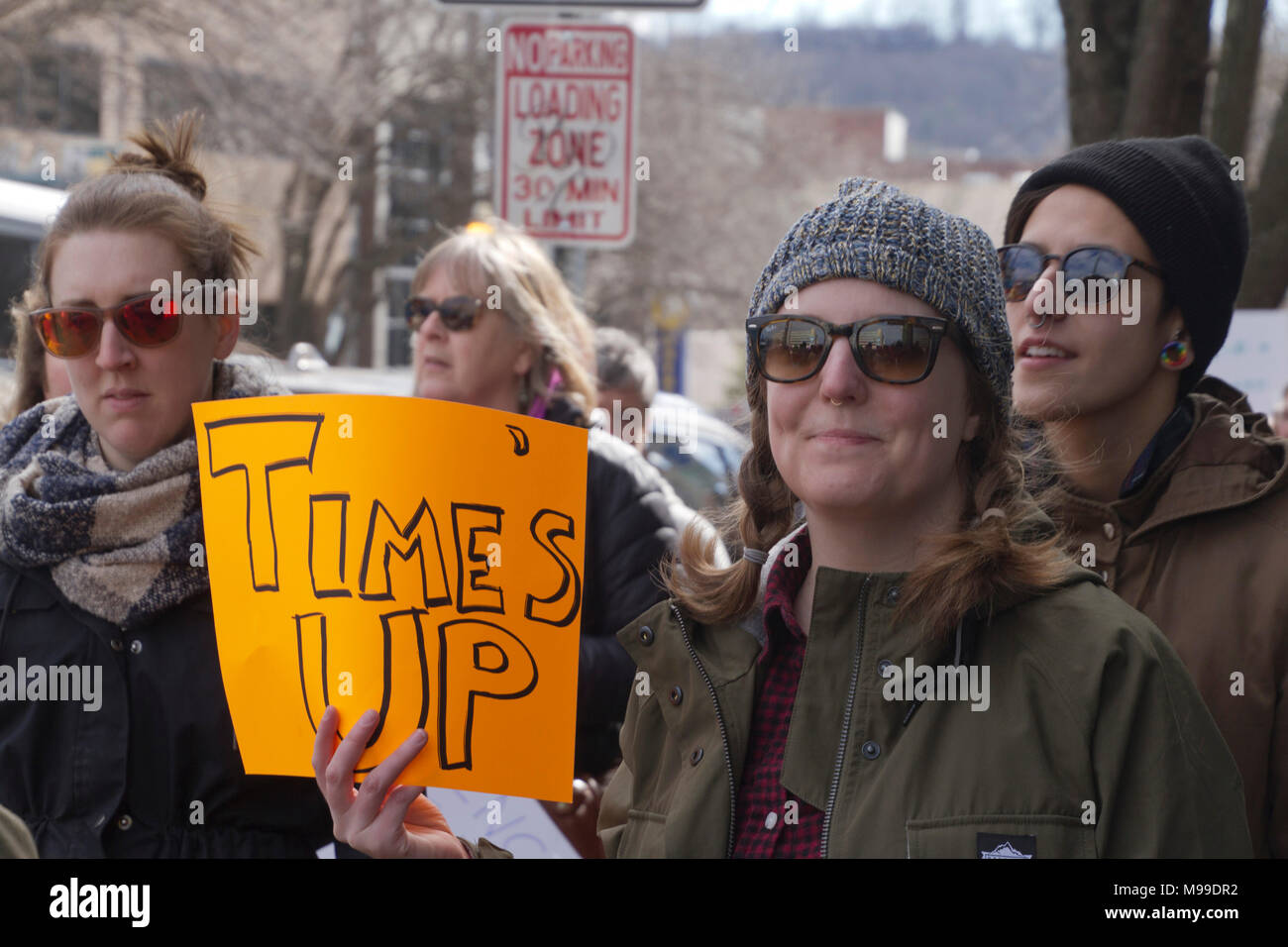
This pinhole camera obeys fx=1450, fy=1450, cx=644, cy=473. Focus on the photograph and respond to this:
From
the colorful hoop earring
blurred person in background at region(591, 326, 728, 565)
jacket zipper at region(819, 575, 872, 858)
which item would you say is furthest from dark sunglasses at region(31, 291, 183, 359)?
blurred person in background at region(591, 326, 728, 565)

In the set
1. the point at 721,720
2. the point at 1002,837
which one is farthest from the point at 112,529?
the point at 1002,837

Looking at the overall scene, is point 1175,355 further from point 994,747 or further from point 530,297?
point 530,297

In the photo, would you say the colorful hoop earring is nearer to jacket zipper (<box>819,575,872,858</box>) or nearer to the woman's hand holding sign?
jacket zipper (<box>819,575,872,858</box>)

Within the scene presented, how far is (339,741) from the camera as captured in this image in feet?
6.91

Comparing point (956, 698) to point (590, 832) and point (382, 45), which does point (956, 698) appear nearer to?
point (590, 832)

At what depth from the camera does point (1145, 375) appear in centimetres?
273

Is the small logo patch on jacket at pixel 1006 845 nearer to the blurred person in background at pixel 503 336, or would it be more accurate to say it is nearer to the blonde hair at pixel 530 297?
the blurred person in background at pixel 503 336

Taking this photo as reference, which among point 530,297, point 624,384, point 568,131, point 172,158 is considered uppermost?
point 568,131

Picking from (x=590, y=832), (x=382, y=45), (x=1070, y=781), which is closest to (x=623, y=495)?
(x=590, y=832)

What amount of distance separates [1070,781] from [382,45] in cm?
2462

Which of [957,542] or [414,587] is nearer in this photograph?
[957,542]

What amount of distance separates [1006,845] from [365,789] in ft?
2.91

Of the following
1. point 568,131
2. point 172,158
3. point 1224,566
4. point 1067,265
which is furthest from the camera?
point 568,131

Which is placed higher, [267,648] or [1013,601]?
[1013,601]
